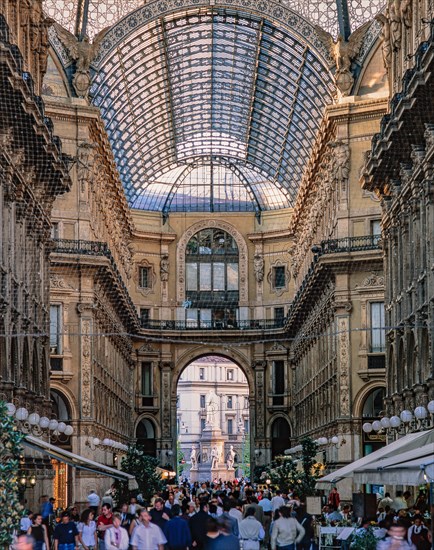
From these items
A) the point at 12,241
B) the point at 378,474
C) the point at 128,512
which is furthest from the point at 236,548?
the point at 12,241

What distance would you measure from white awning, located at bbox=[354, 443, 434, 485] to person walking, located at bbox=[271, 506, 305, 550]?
2061 mm

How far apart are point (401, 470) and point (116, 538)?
239 inches

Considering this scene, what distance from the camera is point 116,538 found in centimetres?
2770

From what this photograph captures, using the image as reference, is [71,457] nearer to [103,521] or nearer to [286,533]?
[103,521]

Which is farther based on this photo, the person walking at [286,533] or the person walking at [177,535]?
the person walking at [286,533]

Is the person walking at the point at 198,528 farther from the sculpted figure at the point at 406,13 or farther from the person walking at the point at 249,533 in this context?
the sculpted figure at the point at 406,13

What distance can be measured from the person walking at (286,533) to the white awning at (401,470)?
6.76 ft

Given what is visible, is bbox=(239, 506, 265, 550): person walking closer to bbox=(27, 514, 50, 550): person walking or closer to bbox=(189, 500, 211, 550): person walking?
bbox=(189, 500, 211, 550): person walking

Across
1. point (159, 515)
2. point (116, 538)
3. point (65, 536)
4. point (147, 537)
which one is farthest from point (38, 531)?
point (147, 537)

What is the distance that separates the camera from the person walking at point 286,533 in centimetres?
2903

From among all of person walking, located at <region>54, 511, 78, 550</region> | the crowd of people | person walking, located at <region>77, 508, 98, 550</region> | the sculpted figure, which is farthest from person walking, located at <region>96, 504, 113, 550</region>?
the sculpted figure

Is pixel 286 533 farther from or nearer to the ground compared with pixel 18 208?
nearer to the ground

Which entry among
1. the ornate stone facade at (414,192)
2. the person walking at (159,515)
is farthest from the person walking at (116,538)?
the ornate stone facade at (414,192)

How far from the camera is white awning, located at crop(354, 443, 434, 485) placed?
2453cm
